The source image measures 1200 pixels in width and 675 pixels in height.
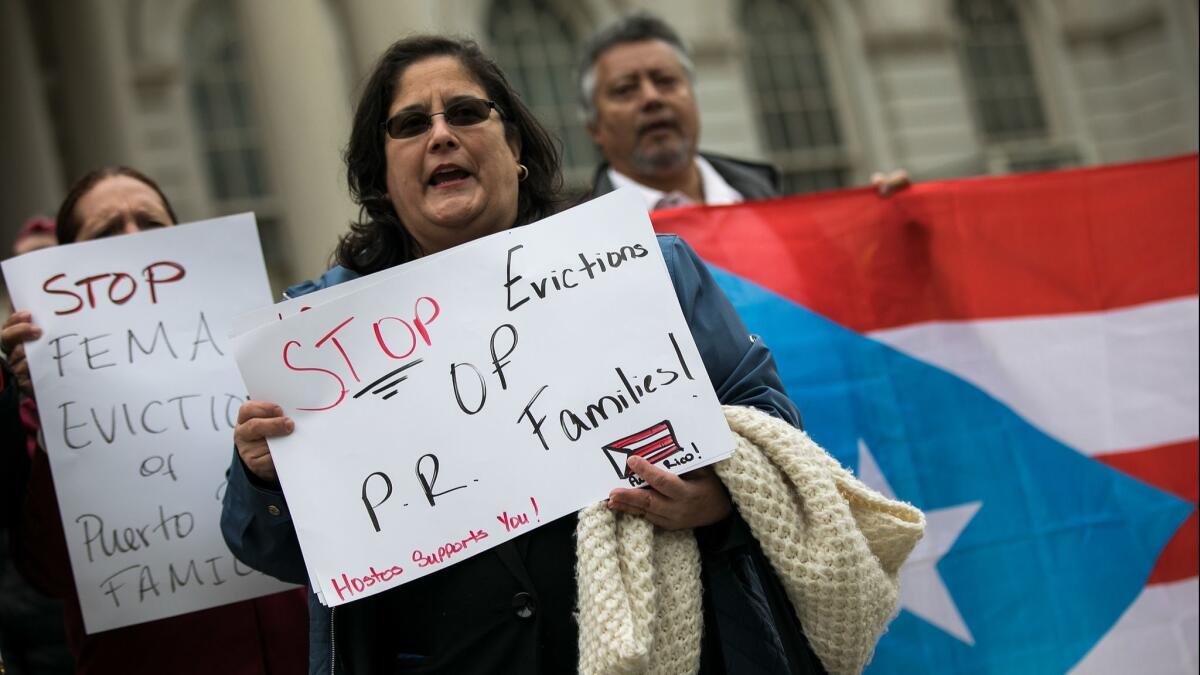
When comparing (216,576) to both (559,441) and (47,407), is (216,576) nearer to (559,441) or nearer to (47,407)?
(47,407)

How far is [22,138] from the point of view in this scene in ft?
40.5

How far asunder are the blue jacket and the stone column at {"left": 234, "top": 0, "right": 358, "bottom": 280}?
8.15m

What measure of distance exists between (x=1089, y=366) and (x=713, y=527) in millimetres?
1835

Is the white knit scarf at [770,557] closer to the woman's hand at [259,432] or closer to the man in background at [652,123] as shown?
the woman's hand at [259,432]

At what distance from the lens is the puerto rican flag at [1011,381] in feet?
10.6

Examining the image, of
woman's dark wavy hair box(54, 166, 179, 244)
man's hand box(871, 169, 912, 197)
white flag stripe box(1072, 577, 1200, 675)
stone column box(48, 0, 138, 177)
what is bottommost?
white flag stripe box(1072, 577, 1200, 675)

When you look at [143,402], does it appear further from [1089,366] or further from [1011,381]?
[1089,366]

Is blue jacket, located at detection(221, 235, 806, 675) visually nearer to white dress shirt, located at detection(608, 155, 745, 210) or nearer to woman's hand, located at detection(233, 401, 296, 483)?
woman's hand, located at detection(233, 401, 296, 483)

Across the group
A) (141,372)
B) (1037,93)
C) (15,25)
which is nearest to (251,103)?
(15,25)

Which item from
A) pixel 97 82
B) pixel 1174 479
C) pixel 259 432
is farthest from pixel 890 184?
pixel 97 82

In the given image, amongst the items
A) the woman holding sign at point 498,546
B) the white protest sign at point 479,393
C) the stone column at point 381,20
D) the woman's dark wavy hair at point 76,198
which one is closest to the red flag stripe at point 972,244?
the woman holding sign at point 498,546

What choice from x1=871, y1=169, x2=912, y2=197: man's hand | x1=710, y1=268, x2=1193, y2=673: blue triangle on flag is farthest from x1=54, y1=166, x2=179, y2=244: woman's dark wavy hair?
→ x1=871, y1=169, x2=912, y2=197: man's hand

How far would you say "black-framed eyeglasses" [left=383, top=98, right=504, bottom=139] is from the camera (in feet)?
7.45

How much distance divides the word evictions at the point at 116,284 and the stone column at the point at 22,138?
10239 millimetres
